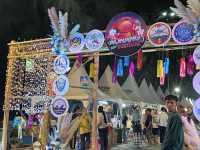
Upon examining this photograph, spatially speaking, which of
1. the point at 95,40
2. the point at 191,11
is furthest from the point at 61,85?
the point at 191,11

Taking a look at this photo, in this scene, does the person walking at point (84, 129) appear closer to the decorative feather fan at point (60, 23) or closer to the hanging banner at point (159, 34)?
the decorative feather fan at point (60, 23)

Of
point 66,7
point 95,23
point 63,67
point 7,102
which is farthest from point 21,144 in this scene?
point 95,23

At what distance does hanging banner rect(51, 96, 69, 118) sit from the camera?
33.3 feet

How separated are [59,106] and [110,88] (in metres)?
6.91

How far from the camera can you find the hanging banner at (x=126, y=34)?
919cm

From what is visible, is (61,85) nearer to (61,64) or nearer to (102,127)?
(61,64)

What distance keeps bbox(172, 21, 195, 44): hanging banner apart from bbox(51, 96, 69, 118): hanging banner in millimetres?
3130

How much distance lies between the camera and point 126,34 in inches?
369

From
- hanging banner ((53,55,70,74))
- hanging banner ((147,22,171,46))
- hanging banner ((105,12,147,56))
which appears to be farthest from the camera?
hanging banner ((53,55,70,74))

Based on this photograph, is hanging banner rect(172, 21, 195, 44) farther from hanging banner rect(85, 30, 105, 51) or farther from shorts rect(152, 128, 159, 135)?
shorts rect(152, 128, 159, 135)

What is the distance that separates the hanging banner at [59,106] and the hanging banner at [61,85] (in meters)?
0.15

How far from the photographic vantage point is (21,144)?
43.3 ft

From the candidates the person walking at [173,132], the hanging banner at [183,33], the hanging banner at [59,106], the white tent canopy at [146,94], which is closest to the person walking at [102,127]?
the hanging banner at [59,106]

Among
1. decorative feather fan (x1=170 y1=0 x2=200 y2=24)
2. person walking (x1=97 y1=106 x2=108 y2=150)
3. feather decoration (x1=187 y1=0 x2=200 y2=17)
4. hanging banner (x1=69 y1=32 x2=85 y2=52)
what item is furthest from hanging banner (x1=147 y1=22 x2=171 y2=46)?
person walking (x1=97 y1=106 x2=108 y2=150)
